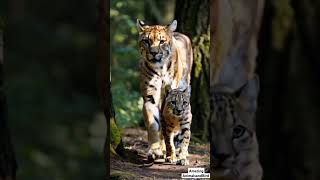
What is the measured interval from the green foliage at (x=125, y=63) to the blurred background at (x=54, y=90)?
0.70ft

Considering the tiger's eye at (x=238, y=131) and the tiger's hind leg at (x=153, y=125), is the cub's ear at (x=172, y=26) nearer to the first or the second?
the tiger's hind leg at (x=153, y=125)

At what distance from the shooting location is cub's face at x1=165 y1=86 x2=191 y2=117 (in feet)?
5.11

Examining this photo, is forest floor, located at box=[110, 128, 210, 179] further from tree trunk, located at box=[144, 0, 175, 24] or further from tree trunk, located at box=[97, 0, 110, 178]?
tree trunk, located at box=[144, 0, 175, 24]

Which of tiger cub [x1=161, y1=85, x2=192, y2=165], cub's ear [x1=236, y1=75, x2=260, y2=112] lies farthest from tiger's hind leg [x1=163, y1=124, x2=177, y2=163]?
cub's ear [x1=236, y1=75, x2=260, y2=112]

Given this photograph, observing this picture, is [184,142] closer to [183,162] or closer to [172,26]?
[183,162]

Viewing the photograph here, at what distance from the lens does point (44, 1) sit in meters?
1.45

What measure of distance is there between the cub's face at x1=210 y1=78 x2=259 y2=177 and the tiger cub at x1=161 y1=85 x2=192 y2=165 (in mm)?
136

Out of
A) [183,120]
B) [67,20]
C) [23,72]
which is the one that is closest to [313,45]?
[183,120]

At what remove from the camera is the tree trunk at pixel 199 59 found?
1.60 meters

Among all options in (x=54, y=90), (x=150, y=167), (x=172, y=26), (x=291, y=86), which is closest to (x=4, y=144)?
(x=54, y=90)

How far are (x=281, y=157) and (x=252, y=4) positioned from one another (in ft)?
1.15

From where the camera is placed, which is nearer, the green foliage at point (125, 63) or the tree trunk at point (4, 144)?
the tree trunk at point (4, 144)

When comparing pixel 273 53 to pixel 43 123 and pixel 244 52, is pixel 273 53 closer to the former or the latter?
pixel 244 52

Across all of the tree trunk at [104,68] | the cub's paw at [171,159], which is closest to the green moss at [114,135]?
the tree trunk at [104,68]
